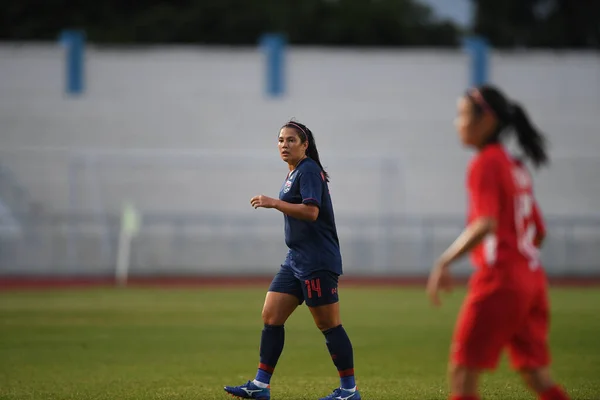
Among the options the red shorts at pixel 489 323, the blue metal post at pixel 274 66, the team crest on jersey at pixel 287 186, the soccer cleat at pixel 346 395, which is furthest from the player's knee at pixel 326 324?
the blue metal post at pixel 274 66

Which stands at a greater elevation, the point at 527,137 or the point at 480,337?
the point at 527,137

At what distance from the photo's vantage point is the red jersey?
5812 mm

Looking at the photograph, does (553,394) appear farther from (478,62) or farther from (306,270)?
(478,62)

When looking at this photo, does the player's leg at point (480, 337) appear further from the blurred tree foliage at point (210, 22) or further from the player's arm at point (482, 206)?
the blurred tree foliage at point (210, 22)

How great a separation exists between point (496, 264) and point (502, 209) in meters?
0.32

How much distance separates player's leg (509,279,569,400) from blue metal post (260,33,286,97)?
2906 centimetres

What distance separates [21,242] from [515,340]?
85.3ft

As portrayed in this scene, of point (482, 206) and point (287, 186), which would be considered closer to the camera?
point (482, 206)

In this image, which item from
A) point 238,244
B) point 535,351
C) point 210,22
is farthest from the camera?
point 210,22

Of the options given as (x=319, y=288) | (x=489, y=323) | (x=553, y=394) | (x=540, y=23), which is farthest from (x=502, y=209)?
(x=540, y=23)

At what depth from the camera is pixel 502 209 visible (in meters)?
5.89

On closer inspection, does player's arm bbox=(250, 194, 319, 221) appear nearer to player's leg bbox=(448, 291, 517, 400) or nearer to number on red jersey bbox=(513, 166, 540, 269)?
number on red jersey bbox=(513, 166, 540, 269)

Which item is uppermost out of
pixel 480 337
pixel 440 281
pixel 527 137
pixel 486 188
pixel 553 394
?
pixel 527 137

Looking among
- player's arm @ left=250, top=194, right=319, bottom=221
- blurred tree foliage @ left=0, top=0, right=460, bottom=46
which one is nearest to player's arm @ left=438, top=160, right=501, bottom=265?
player's arm @ left=250, top=194, right=319, bottom=221
